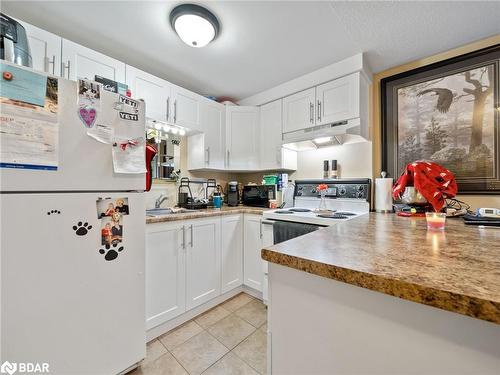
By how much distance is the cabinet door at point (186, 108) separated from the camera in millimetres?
2109

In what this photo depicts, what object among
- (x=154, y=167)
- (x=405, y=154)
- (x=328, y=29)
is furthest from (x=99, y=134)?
(x=405, y=154)

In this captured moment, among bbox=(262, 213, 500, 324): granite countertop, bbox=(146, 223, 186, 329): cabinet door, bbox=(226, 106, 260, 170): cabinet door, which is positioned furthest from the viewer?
bbox=(226, 106, 260, 170): cabinet door

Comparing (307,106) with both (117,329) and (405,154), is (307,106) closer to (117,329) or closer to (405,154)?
(405,154)

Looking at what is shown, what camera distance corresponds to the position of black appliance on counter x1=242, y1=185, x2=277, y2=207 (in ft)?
8.20

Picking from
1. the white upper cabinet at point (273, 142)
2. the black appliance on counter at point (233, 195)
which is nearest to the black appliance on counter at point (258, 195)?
the black appliance on counter at point (233, 195)

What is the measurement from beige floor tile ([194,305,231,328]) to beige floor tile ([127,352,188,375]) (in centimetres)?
39

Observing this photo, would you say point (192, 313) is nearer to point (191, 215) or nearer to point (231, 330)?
point (231, 330)

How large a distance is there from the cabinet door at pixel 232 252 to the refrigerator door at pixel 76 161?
→ 1.13m

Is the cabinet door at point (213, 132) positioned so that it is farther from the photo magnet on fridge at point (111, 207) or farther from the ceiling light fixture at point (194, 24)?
the photo magnet on fridge at point (111, 207)

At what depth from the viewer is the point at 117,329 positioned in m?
1.18

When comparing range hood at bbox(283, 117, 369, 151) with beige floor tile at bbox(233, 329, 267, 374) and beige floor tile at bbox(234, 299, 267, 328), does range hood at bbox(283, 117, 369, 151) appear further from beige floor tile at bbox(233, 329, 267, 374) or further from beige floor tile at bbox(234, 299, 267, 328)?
beige floor tile at bbox(233, 329, 267, 374)

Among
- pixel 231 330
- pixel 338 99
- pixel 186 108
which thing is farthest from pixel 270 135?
pixel 231 330

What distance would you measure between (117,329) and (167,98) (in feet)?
6.19

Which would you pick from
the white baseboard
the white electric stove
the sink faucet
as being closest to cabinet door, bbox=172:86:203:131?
the sink faucet
